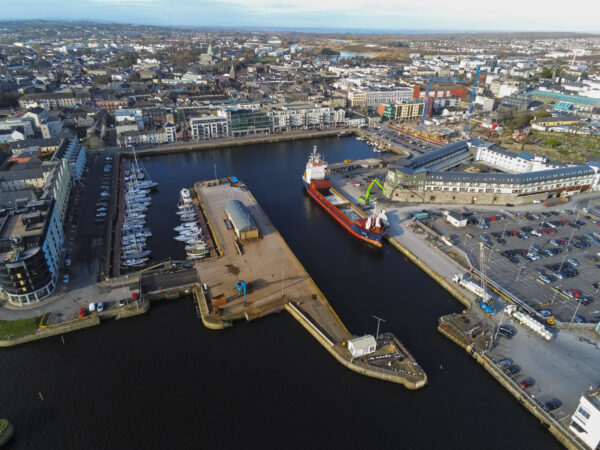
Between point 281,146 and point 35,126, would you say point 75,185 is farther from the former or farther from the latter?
point 281,146

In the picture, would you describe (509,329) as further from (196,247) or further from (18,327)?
(18,327)

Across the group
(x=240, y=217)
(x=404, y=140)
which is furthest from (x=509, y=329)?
(x=404, y=140)

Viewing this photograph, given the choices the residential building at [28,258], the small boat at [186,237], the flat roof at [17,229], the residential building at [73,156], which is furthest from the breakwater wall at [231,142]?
the residential building at [28,258]

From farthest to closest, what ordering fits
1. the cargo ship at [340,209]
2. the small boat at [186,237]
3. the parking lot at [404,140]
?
the parking lot at [404,140], the cargo ship at [340,209], the small boat at [186,237]

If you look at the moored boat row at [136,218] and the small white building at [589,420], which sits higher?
the small white building at [589,420]

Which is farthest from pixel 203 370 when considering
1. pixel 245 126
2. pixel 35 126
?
pixel 35 126

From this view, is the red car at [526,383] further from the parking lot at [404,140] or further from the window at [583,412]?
the parking lot at [404,140]
